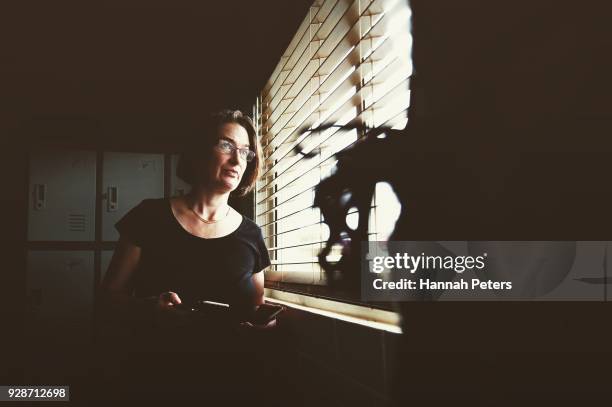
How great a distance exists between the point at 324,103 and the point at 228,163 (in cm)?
42

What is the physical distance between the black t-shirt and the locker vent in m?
1.01

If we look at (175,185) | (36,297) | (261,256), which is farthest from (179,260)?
(36,297)

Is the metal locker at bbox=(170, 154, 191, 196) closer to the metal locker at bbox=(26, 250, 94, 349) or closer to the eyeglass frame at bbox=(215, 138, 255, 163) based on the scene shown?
the metal locker at bbox=(26, 250, 94, 349)

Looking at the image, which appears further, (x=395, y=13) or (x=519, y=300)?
(x=395, y=13)

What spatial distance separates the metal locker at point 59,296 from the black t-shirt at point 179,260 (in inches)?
42.2

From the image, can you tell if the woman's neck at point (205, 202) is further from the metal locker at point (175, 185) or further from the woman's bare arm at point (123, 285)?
the metal locker at point (175, 185)

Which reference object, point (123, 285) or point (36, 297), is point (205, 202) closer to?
point (123, 285)

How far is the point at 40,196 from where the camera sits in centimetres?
231

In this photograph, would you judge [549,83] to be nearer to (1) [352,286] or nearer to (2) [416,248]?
(2) [416,248]

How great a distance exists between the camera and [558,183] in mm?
564

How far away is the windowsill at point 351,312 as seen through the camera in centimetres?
97

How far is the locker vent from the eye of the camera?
2307 millimetres

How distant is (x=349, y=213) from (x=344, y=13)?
0.55m

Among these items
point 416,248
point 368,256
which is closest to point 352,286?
point 368,256
